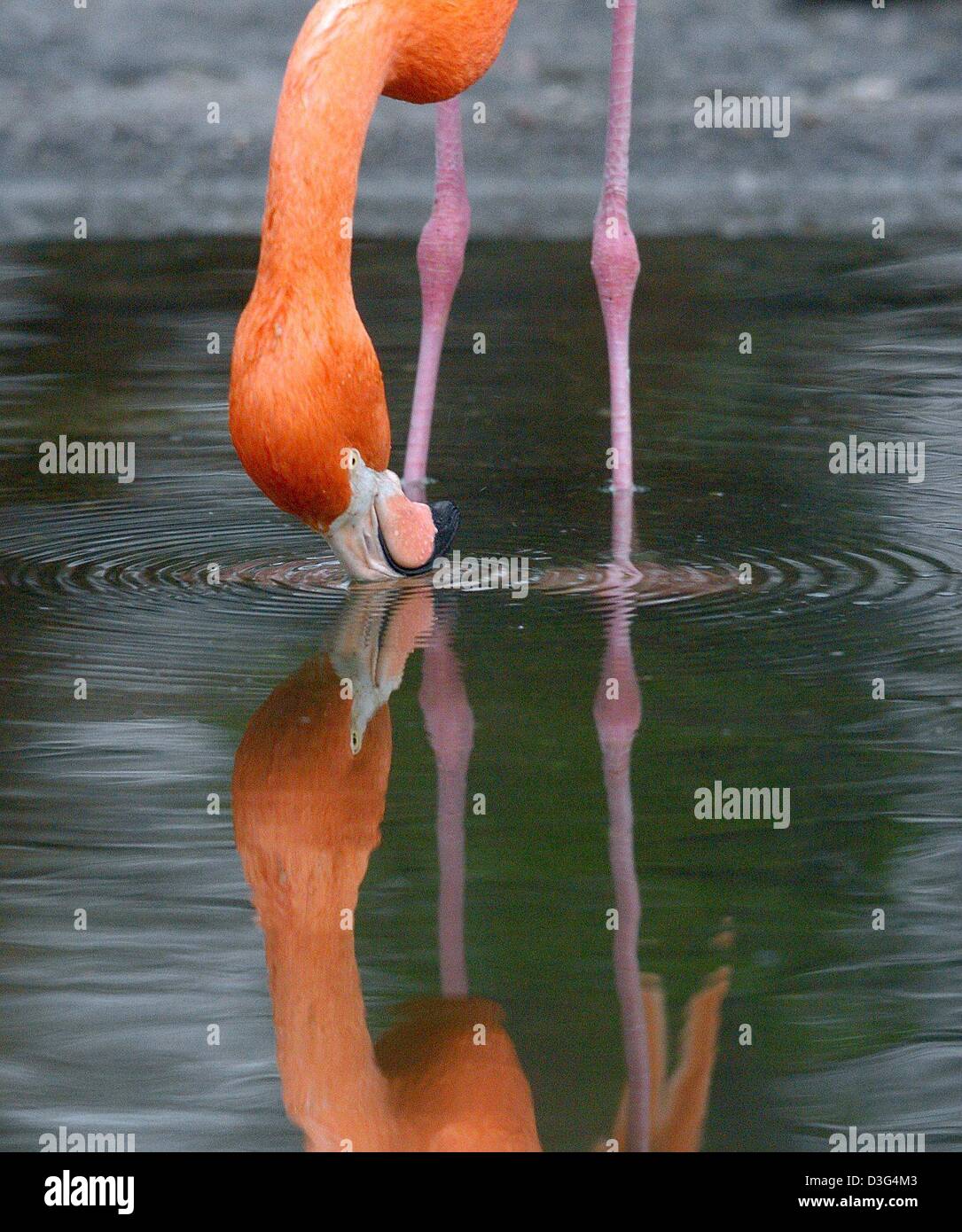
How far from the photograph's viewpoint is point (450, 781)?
440cm

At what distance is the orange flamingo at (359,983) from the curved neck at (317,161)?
0.89 meters

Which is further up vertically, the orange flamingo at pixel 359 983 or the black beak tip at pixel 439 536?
the black beak tip at pixel 439 536

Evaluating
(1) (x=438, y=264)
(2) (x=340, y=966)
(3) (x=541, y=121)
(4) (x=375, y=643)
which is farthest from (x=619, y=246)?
(3) (x=541, y=121)

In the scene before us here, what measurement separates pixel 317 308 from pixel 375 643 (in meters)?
0.97

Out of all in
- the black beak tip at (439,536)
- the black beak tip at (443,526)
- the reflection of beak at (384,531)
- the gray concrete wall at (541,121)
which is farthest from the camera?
the gray concrete wall at (541,121)

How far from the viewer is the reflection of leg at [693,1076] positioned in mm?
3199

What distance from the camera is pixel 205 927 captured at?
12.4 ft

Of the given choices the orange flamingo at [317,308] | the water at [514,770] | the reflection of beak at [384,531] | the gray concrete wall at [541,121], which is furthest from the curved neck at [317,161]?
the gray concrete wall at [541,121]

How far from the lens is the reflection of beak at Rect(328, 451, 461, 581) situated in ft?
15.9

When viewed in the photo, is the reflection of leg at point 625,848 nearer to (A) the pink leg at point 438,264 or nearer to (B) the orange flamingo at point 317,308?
(B) the orange flamingo at point 317,308

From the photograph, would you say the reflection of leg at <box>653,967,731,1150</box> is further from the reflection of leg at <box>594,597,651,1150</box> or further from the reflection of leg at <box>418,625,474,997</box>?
the reflection of leg at <box>418,625,474,997</box>

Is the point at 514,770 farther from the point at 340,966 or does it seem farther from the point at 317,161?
the point at 317,161

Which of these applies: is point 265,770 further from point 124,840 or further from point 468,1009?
point 468,1009
